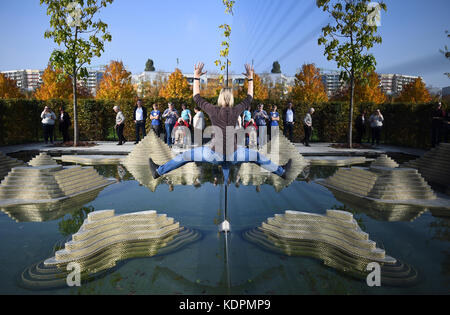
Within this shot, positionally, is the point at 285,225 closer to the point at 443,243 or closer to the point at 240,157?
the point at 240,157

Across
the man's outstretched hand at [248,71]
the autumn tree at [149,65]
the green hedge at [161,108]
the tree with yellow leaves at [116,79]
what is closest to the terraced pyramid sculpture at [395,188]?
the man's outstretched hand at [248,71]

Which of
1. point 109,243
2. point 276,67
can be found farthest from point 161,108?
point 276,67

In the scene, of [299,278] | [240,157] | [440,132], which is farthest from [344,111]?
[299,278]

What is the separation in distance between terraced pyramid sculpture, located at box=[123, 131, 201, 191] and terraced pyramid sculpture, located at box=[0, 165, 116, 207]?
1930 mm

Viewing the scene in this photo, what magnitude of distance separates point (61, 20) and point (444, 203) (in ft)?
59.7

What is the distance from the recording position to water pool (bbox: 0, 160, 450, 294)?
3197 mm

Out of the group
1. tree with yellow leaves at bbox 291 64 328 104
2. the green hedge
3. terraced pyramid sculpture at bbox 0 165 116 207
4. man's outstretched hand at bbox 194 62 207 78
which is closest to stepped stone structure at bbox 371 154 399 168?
man's outstretched hand at bbox 194 62 207 78

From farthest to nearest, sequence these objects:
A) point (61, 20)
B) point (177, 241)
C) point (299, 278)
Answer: point (61, 20) < point (177, 241) < point (299, 278)

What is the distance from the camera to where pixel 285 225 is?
482cm

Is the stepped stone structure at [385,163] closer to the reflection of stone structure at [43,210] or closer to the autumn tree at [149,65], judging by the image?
the reflection of stone structure at [43,210]

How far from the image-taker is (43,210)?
6.01m

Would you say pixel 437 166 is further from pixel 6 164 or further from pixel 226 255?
pixel 6 164

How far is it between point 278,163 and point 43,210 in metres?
6.65
